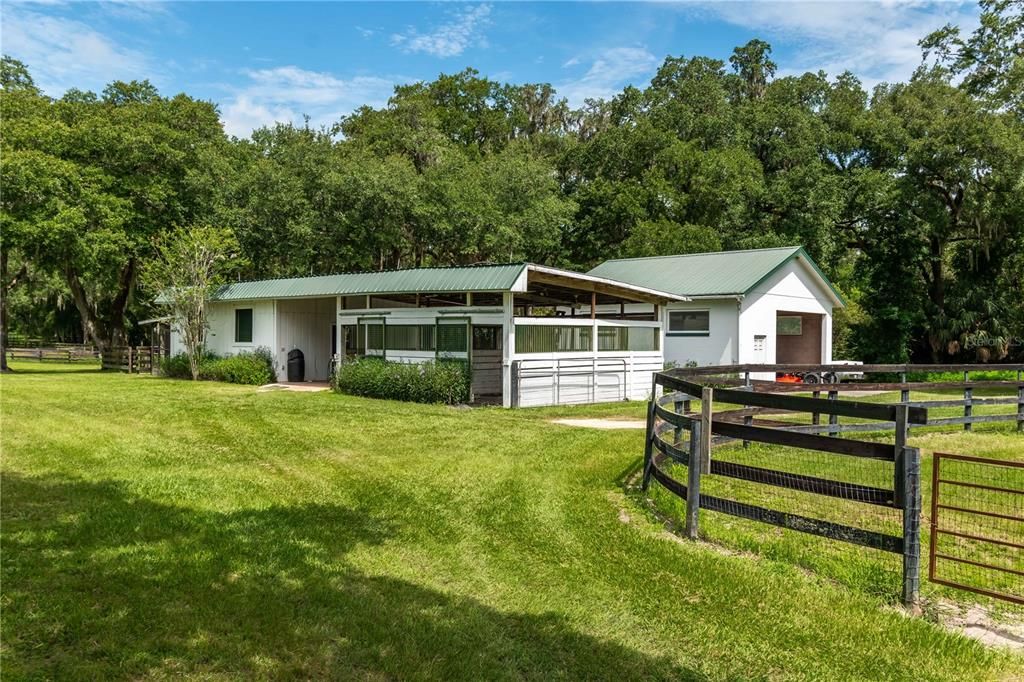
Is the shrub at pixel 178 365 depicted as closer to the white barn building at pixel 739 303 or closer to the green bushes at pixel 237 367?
the green bushes at pixel 237 367

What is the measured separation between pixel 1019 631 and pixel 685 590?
194cm

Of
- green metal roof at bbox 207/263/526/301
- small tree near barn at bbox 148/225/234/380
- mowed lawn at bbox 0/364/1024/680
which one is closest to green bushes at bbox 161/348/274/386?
small tree near barn at bbox 148/225/234/380

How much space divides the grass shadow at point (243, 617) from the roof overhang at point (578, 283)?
1082 cm

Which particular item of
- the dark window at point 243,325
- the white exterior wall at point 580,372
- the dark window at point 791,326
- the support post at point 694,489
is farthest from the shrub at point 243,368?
the dark window at point 791,326

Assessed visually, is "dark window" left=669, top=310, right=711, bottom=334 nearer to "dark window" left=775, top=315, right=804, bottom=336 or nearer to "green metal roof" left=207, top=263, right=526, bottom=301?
"dark window" left=775, top=315, right=804, bottom=336

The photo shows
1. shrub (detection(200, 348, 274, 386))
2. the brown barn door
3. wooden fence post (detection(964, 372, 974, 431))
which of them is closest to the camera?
wooden fence post (detection(964, 372, 974, 431))

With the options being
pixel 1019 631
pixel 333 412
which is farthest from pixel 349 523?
pixel 333 412

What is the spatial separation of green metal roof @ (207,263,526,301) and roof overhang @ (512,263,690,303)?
0.30 metres

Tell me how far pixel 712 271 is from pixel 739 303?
2.60 meters

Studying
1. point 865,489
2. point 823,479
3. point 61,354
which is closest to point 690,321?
point 823,479

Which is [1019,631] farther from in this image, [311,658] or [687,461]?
[311,658]

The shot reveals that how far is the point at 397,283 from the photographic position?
58.5 ft

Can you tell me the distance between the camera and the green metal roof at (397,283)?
52.5 feet

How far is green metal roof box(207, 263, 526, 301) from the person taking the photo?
1602 cm
